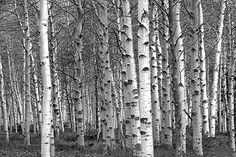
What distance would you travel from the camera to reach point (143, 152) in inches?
222

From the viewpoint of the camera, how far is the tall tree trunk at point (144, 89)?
5.64 meters

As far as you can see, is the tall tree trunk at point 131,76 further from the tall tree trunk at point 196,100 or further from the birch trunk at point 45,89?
the birch trunk at point 45,89

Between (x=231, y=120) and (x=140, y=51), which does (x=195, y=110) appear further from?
(x=140, y=51)

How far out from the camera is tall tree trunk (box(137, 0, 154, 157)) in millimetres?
5637

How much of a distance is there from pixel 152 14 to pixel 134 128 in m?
5.18

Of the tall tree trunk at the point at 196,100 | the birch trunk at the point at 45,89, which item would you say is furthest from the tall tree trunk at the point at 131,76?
the birch trunk at the point at 45,89

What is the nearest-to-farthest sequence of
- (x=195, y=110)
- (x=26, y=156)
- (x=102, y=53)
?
(x=195, y=110) → (x=26, y=156) → (x=102, y=53)

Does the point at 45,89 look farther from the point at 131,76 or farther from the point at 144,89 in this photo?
the point at 144,89

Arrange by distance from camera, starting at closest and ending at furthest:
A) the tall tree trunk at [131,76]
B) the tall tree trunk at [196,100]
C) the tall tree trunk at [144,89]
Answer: the tall tree trunk at [144,89] → the tall tree trunk at [131,76] → the tall tree trunk at [196,100]

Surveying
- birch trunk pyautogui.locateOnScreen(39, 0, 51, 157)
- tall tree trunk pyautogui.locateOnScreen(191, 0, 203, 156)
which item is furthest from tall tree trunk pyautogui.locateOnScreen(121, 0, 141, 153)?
birch trunk pyautogui.locateOnScreen(39, 0, 51, 157)

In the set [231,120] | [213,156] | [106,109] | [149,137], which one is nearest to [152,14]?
[106,109]

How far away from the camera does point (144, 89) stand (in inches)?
225

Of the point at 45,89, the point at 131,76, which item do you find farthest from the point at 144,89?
the point at 45,89

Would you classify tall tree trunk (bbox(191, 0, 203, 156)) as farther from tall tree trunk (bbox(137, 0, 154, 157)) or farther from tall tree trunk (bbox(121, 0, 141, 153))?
tall tree trunk (bbox(137, 0, 154, 157))
